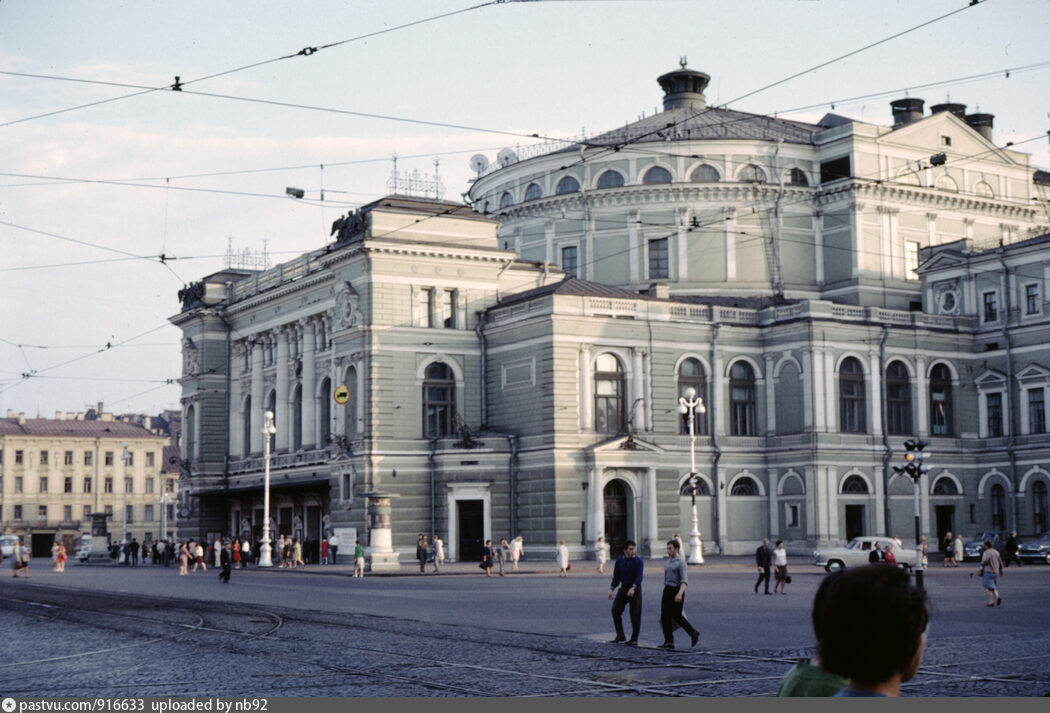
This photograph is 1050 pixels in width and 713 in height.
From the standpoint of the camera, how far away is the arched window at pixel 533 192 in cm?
7606

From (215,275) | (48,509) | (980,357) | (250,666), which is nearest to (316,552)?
(215,275)

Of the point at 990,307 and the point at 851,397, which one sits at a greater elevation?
the point at 990,307

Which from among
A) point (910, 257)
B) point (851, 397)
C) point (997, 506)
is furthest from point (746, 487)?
point (910, 257)

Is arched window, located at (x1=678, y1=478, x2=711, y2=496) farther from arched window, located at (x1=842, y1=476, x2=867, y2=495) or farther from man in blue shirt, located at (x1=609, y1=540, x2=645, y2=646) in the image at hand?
man in blue shirt, located at (x1=609, y1=540, x2=645, y2=646)

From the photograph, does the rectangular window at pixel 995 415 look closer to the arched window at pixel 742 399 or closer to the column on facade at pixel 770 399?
the column on facade at pixel 770 399

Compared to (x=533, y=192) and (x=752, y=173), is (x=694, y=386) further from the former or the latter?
(x=533, y=192)

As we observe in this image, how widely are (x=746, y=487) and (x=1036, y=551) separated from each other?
13708mm

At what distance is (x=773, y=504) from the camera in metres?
63.8

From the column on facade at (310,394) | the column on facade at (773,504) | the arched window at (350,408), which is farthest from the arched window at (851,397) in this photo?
the column on facade at (310,394)

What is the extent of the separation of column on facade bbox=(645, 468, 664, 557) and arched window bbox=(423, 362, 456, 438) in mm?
→ 9946

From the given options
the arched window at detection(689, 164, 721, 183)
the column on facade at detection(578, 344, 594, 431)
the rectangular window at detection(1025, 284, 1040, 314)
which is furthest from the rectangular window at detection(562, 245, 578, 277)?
the rectangular window at detection(1025, 284, 1040, 314)

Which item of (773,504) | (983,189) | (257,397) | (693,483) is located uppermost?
(983,189)

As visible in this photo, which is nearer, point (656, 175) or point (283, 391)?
point (656, 175)

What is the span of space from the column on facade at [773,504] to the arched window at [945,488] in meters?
8.25
